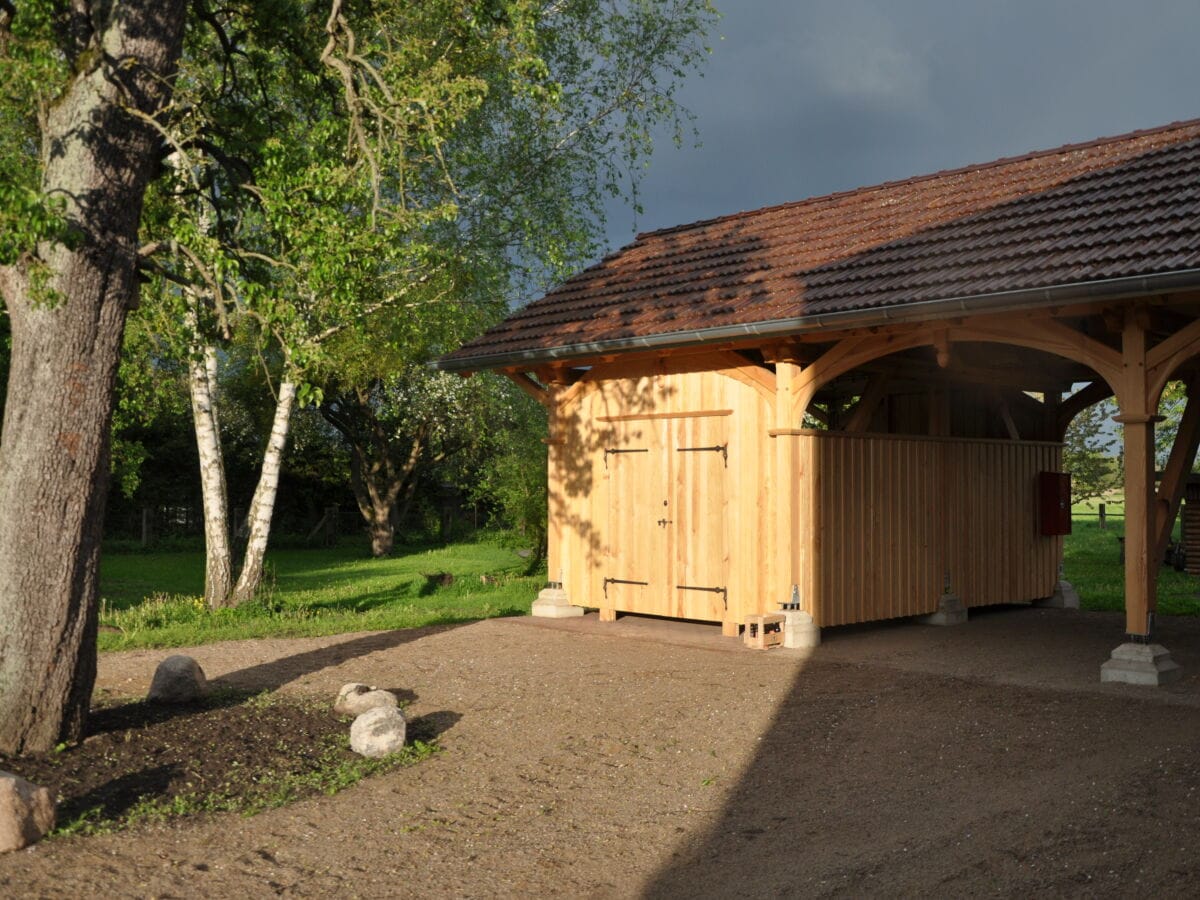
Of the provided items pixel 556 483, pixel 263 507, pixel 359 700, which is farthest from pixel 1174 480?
pixel 263 507

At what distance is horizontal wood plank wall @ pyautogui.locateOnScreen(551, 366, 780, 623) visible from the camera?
10.8m

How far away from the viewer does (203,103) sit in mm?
8352

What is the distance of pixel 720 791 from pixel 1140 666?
4.08 metres

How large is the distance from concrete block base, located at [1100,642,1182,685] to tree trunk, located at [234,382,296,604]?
Result: 31.8 feet

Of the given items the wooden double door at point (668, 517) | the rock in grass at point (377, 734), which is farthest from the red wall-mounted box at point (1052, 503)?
the rock in grass at point (377, 734)

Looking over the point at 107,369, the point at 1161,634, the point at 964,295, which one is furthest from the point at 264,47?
the point at 1161,634

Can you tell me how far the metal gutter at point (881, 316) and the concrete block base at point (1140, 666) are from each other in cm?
262

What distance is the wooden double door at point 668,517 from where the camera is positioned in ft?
36.5

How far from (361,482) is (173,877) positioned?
24233 millimetres

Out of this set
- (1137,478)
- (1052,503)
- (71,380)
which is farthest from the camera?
(1052,503)

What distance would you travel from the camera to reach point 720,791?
5973 millimetres

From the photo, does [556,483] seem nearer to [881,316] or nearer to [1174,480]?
[881,316]

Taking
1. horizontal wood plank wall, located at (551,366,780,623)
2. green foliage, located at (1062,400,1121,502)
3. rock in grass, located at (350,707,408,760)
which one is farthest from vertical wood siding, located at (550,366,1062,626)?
green foliage, located at (1062,400,1121,502)

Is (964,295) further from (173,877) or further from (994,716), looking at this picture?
(173,877)
